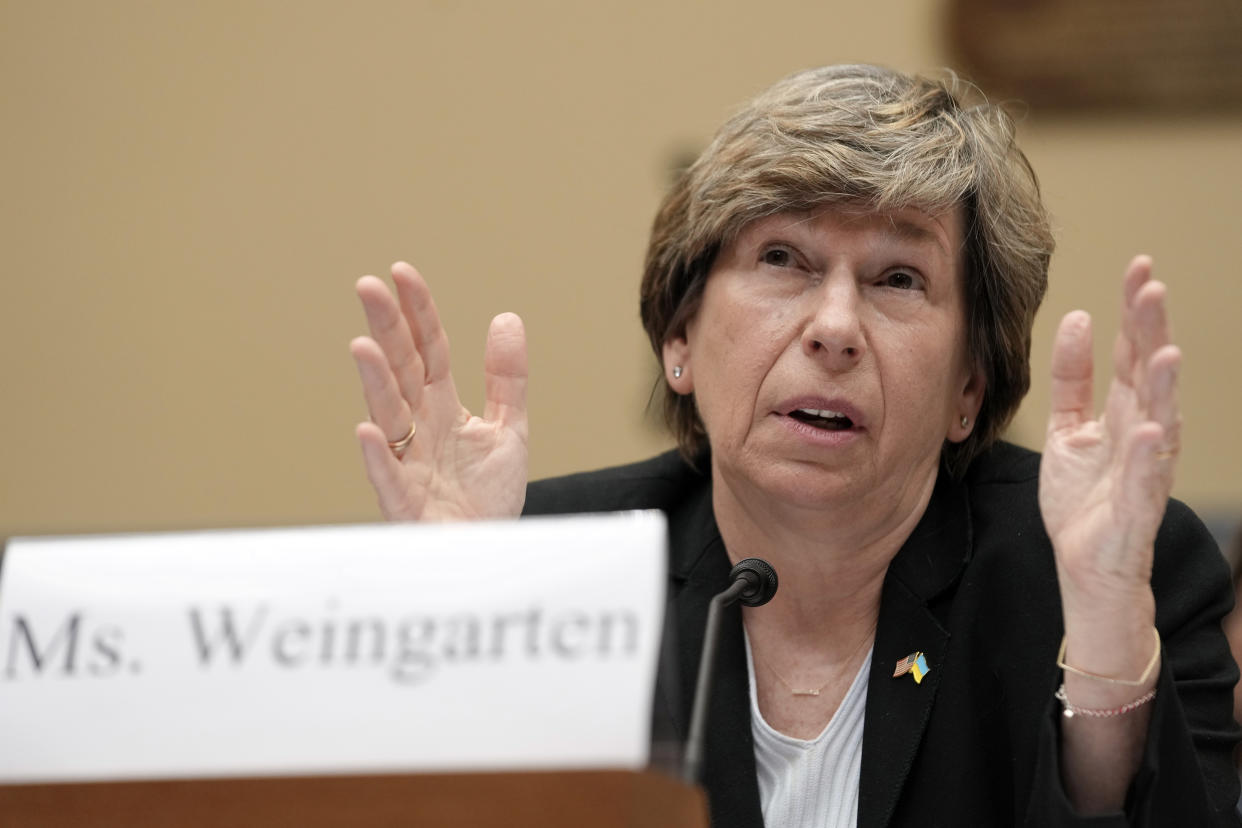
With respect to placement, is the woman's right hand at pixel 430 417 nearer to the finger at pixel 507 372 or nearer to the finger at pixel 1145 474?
the finger at pixel 507 372

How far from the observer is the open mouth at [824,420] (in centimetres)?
204

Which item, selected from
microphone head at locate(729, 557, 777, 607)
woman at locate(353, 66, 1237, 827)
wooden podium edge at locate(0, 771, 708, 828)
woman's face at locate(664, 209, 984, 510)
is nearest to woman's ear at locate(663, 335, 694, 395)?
woman at locate(353, 66, 1237, 827)

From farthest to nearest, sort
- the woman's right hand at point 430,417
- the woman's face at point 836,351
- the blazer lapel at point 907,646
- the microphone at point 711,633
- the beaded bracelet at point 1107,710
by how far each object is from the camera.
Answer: the woman's face at point 836,351
the blazer lapel at point 907,646
the woman's right hand at point 430,417
the beaded bracelet at point 1107,710
the microphone at point 711,633

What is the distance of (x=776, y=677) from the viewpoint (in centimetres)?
213

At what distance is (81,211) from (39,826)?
11.8 ft

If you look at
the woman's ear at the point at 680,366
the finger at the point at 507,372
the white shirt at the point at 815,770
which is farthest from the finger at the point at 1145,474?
the woman's ear at the point at 680,366

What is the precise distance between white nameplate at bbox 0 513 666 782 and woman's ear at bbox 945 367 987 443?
1159 millimetres

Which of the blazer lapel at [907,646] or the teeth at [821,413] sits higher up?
the teeth at [821,413]

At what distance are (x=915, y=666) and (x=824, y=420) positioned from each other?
0.38 m

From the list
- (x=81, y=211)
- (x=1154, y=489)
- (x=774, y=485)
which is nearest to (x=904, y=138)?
(x=774, y=485)

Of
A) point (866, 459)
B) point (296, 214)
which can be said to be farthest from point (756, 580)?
point (296, 214)

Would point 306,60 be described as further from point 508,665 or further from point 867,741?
point 508,665

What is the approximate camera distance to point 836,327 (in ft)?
6.48

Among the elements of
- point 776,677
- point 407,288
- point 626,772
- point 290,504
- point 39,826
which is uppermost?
point 407,288
